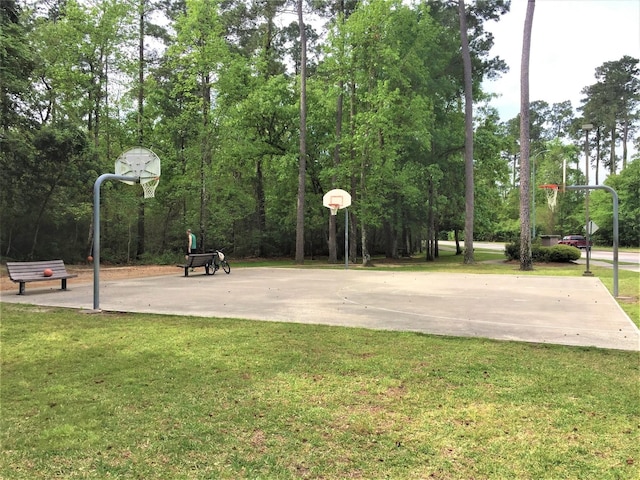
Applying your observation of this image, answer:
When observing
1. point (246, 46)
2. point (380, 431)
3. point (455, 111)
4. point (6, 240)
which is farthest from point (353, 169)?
point (380, 431)

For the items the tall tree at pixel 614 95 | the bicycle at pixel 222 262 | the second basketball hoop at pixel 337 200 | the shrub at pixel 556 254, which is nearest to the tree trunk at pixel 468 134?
the shrub at pixel 556 254

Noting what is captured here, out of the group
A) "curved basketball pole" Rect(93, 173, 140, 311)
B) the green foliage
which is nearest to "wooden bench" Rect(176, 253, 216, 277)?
"curved basketball pole" Rect(93, 173, 140, 311)

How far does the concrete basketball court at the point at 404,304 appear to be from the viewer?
264 inches

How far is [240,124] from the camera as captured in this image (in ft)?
84.3

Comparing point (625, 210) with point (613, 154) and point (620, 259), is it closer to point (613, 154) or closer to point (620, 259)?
point (613, 154)

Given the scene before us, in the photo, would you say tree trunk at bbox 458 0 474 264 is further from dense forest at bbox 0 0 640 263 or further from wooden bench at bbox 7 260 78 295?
wooden bench at bbox 7 260 78 295

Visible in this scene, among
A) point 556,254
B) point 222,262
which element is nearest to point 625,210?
point 556,254

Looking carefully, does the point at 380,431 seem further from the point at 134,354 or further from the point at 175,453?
the point at 134,354

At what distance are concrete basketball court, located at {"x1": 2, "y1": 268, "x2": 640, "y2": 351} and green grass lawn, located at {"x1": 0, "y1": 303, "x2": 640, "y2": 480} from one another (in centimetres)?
116

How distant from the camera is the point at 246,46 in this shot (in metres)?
29.7

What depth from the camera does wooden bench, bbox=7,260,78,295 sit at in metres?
10.2

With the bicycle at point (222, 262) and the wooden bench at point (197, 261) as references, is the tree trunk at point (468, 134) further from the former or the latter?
the wooden bench at point (197, 261)

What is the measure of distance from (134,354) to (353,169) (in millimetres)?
18938

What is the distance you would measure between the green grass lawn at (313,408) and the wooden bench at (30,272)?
5.17 m
